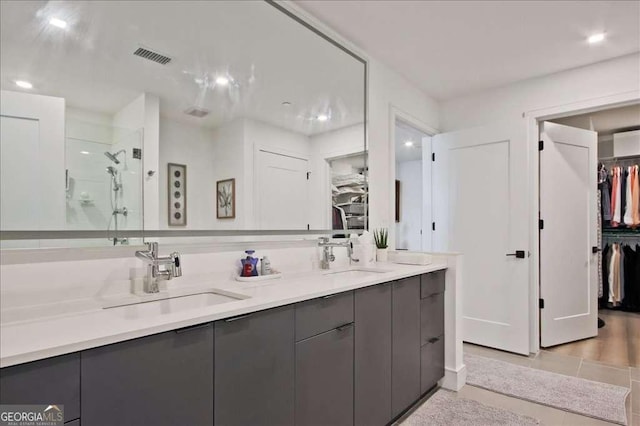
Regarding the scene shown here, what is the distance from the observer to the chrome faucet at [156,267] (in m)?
1.42

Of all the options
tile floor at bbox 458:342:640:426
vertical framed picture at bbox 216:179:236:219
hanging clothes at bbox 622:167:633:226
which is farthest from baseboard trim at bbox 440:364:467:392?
hanging clothes at bbox 622:167:633:226

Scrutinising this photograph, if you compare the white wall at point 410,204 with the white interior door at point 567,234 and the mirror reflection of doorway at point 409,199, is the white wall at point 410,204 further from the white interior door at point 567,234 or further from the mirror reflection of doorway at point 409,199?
the white interior door at point 567,234

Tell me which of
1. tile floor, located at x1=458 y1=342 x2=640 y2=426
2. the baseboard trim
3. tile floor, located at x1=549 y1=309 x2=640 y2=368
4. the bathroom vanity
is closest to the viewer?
the bathroom vanity

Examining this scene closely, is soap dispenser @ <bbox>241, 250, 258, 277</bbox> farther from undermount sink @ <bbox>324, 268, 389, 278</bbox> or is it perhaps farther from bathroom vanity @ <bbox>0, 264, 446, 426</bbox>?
undermount sink @ <bbox>324, 268, 389, 278</bbox>

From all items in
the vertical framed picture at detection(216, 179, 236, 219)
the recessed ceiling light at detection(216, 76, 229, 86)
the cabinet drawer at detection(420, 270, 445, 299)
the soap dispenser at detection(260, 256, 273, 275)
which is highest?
the recessed ceiling light at detection(216, 76, 229, 86)

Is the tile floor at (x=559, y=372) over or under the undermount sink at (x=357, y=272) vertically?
under

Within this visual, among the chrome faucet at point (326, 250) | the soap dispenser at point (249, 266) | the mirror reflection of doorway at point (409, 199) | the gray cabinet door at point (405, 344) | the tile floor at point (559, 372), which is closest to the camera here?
the soap dispenser at point (249, 266)

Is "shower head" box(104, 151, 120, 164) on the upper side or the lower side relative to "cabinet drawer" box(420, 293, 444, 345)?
upper

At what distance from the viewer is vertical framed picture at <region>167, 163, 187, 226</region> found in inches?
63.2

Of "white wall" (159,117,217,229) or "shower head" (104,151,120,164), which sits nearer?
"shower head" (104,151,120,164)

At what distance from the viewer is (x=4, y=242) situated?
1.16 m

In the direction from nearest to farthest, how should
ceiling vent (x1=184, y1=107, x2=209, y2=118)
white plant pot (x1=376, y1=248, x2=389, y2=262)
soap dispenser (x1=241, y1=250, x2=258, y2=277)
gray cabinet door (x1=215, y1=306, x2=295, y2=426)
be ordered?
gray cabinet door (x1=215, y1=306, x2=295, y2=426), ceiling vent (x1=184, y1=107, x2=209, y2=118), soap dispenser (x1=241, y1=250, x2=258, y2=277), white plant pot (x1=376, y1=248, x2=389, y2=262)

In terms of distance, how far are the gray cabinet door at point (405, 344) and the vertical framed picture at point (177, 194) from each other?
121cm

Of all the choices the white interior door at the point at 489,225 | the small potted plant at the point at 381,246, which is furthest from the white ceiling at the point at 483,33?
the small potted plant at the point at 381,246
